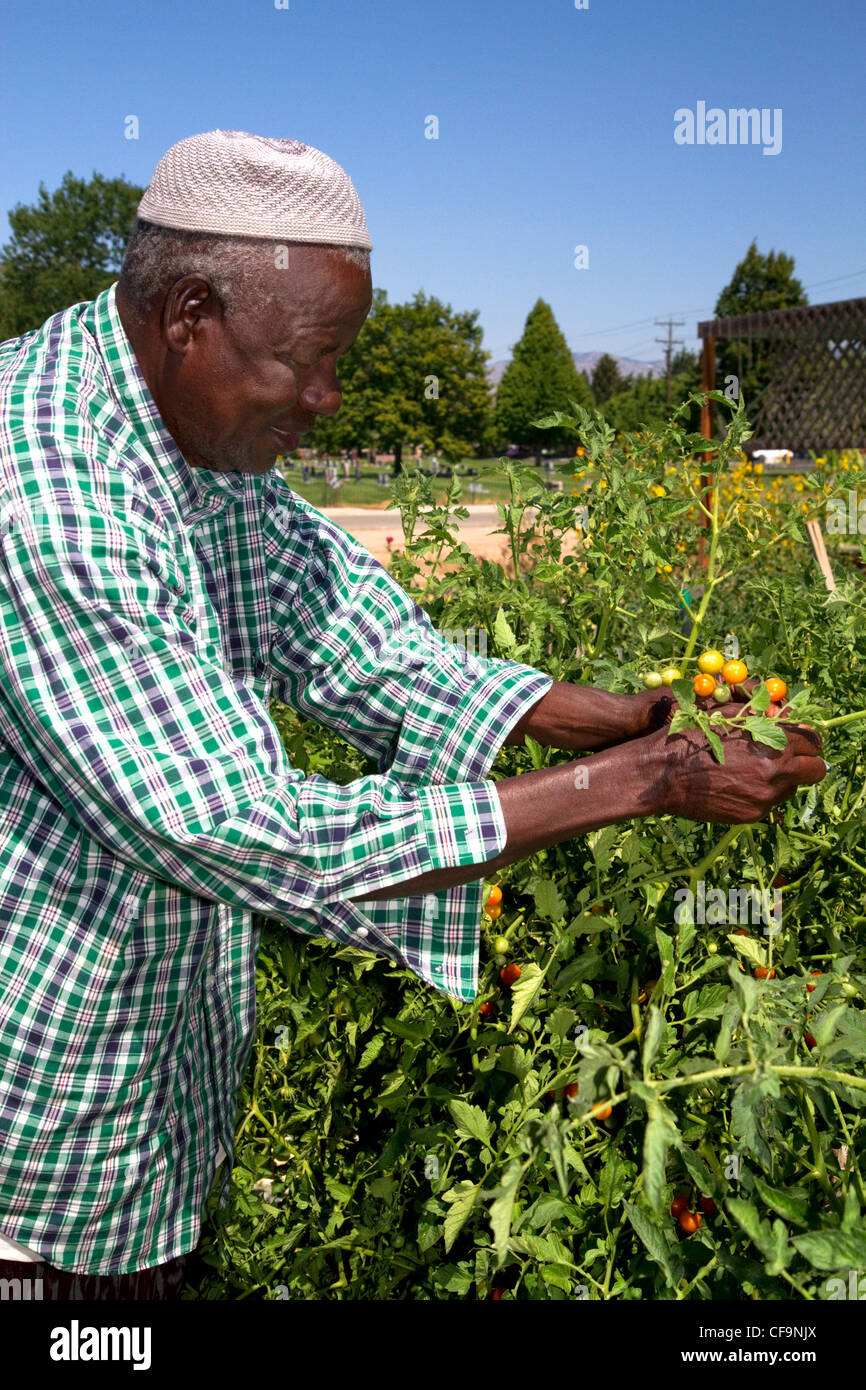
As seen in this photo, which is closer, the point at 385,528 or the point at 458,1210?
the point at 458,1210

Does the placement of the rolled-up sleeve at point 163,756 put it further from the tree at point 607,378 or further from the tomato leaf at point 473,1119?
the tree at point 607,378

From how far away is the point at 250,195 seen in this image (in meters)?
1.16

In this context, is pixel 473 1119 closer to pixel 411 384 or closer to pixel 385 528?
pixel 385 528

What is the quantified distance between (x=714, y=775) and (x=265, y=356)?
2.15 ft

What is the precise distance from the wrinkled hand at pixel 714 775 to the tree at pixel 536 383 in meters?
48.2

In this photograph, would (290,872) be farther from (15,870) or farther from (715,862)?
(715,862)

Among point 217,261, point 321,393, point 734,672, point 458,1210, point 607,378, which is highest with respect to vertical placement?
point 607,378

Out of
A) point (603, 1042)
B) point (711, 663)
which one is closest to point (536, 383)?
point (711, 663)

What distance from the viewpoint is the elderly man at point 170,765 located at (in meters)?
1.05

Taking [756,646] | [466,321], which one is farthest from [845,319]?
[466,321]

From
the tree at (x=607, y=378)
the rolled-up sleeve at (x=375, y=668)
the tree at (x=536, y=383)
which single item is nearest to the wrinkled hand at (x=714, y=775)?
the rolled-up sleeve at (x=375, y=668)

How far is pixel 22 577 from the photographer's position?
1047 mm

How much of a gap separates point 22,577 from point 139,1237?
2.77 feet

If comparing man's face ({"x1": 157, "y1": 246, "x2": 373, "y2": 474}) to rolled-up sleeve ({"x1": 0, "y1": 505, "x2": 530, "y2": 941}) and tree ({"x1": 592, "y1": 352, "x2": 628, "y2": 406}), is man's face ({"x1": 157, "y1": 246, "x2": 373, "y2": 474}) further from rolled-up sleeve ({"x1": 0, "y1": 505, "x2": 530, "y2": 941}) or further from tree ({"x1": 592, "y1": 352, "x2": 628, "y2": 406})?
tree ({"x1": 592, "y1": 352, "x2": 628, "y2": 406})
